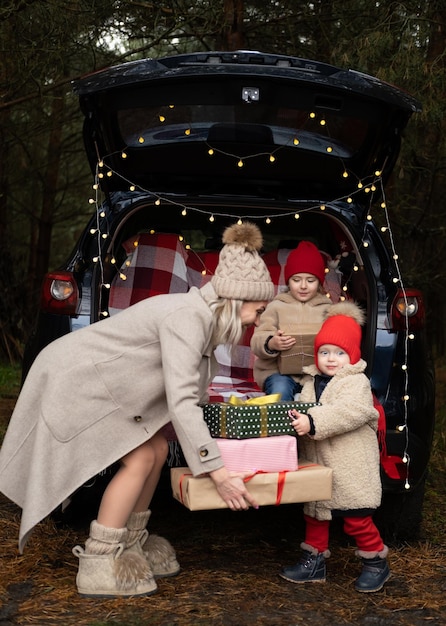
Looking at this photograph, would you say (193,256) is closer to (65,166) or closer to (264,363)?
(264,363)

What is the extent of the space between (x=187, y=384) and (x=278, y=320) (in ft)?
4.66

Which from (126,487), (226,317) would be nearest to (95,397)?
(126,487)

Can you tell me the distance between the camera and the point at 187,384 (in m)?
3.11

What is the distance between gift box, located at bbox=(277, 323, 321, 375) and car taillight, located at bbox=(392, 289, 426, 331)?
479 millimetres

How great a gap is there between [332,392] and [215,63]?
4.45 ft

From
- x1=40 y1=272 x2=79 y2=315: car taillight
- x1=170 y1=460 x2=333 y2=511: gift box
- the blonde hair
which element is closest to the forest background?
the blonde hair

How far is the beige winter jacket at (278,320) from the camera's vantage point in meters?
4.27

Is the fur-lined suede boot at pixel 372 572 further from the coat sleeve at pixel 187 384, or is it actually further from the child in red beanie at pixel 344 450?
the coat sleeve at pixel 187 384

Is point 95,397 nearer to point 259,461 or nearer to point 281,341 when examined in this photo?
point 259,461

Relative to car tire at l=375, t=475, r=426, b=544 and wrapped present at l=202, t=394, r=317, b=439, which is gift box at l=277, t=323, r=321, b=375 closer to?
car tire at l=375, t=475, r=426, b=544

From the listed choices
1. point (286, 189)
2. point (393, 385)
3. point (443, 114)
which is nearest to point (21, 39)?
point (286, 189)

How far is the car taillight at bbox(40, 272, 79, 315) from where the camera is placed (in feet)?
12.4

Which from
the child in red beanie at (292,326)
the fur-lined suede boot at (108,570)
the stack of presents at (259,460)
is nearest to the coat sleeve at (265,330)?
the child in red beanie at (292,326)

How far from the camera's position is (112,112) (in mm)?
3783
